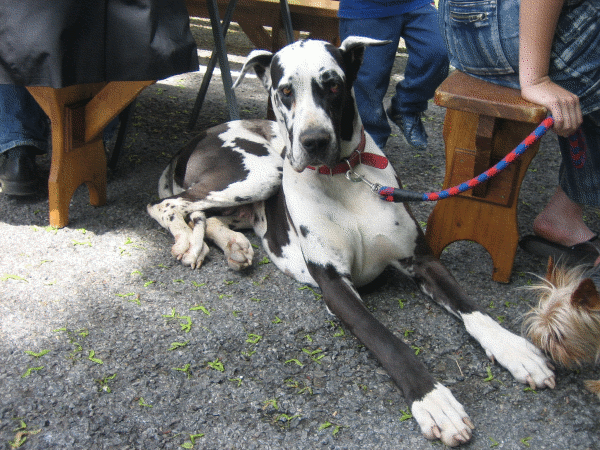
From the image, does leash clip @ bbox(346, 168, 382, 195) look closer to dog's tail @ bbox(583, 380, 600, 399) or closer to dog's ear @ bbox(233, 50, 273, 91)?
dog's ear @ bbox(233, 50, 273, 91)

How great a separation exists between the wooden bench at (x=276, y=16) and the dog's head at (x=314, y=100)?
174 centimetres

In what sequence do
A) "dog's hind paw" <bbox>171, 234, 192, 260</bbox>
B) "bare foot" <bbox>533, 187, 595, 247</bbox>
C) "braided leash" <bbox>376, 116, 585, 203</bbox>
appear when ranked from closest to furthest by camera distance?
"braided leash" <bbox>376, 116, 585, 203</bbox>, "bare foot" <bbox>533, 187, 595, 247</bbox>, "dog's hind paw" <bbox>171, 234, 192, 260</bbox>

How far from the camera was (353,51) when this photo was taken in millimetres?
2514

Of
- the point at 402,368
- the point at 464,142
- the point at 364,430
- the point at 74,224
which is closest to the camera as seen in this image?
the point at 364,430

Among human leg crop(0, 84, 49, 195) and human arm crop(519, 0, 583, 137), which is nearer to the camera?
human arm crop(519, 0, 583, 137)

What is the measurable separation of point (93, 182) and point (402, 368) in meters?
2.07

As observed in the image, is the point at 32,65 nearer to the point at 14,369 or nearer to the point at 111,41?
the point at 111,41

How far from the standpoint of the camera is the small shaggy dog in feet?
6.00

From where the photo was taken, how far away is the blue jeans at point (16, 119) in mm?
3195

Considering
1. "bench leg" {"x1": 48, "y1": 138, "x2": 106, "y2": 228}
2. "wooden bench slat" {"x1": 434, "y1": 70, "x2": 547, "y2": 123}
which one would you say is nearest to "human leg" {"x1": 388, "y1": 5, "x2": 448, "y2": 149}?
"wooden bench slat" {"x1": 434, "y1": 70, "x2": 547, "y2": 123}

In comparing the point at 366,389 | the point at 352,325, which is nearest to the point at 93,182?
the point at 352,325

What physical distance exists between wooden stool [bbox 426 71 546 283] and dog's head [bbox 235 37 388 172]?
0.40m

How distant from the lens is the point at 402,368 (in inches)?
79.4

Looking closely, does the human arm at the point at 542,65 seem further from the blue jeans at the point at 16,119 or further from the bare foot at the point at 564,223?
the blue jeans at the point at 16,119
